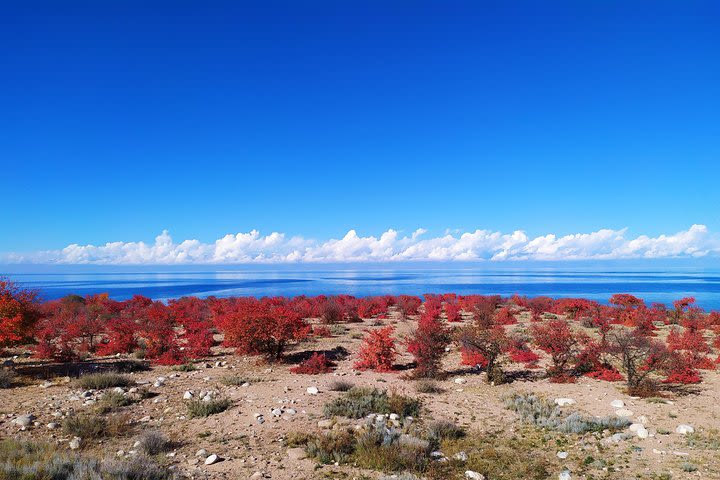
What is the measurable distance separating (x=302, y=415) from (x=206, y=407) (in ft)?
10.6

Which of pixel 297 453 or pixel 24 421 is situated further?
pixel 24 421

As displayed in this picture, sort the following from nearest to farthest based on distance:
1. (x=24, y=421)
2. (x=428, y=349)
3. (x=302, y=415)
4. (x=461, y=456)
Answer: (x=461, y=456) < (x=24, y=421) < (x=302, y=415) < (x=428, y=349)

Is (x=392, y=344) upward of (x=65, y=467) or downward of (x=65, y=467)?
downward

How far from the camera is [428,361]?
1912cm

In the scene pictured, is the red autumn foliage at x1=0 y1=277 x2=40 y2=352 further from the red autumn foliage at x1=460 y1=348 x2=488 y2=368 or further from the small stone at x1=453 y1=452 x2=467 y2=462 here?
the red autumn foliage at x1=460 y1=348 x2=488 y2=368

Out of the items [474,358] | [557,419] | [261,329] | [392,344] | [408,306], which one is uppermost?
[261,329]

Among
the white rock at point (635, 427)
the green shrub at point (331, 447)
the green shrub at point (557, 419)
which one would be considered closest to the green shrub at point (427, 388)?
the green shrub at point (557, 419)

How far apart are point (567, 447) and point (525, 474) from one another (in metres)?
2.42

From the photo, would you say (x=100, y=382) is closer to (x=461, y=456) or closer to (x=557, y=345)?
(x=461, y=456)

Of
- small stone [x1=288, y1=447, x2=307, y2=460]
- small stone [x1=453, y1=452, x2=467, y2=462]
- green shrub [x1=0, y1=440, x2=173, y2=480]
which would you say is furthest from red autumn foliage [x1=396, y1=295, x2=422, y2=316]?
green shrub [x1=0, y1=440, x2=173, y2=480]

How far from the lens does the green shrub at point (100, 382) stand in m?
15.7

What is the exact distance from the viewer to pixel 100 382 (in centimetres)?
1580

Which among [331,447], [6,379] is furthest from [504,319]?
[6,379]

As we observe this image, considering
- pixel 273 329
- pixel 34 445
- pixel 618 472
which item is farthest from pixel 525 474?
pixel 273 329
